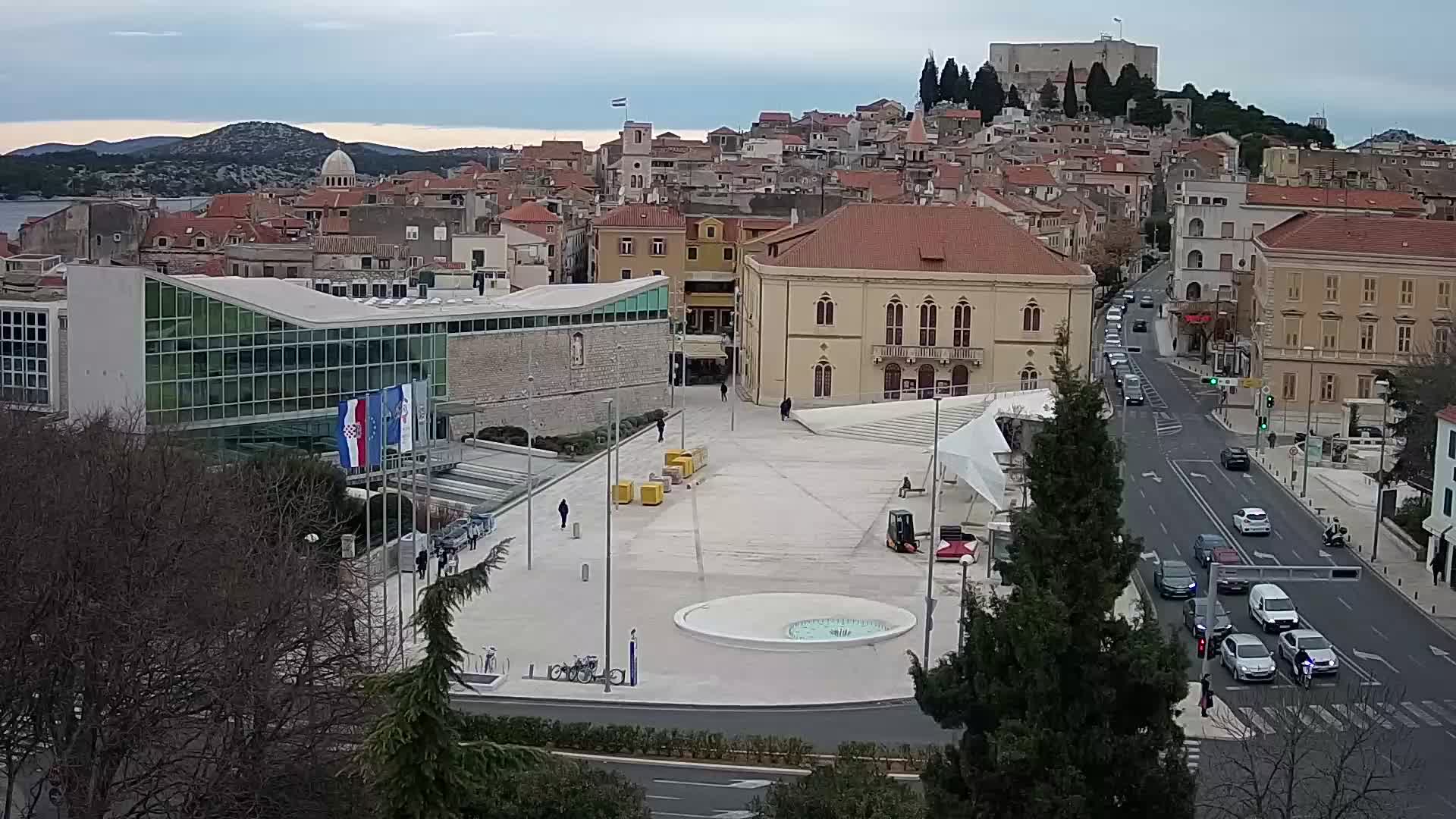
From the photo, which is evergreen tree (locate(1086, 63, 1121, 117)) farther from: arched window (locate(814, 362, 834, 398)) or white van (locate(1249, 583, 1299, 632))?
white van (locate(1249, 583, 1299, 632))

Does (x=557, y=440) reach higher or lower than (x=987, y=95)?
lower

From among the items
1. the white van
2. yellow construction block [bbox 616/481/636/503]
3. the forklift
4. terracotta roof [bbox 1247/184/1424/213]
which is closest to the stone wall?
yellow construction block [bbox 616/481/636/503]

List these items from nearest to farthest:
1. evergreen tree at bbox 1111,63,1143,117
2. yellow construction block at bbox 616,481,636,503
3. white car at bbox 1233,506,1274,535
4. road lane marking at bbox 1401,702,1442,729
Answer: road lane marking at bbox 1401,702,1442,729, white car at bbox 1233,506,1274,535, yellow construction block at bbox 616,481,636,503, evergreen tree at bbox 1111,63,1143,117

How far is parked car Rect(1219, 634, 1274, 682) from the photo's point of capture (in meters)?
27.7

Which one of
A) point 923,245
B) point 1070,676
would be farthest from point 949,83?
point 1070,676

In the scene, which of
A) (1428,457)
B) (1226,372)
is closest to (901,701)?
(1428,457)

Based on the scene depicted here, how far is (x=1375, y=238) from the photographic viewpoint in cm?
5669

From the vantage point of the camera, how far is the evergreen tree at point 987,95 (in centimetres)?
17550

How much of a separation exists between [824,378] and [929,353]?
3.52 metres

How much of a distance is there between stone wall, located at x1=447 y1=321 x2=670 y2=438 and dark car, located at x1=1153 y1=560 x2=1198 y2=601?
58.4ft

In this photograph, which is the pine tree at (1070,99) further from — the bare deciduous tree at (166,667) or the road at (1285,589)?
the bare deciduous tree at (166,667)

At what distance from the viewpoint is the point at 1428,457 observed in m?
40.1

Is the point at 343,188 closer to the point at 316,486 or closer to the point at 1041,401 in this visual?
the point at 1041,401

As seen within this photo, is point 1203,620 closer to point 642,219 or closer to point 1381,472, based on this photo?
point 1381,472
